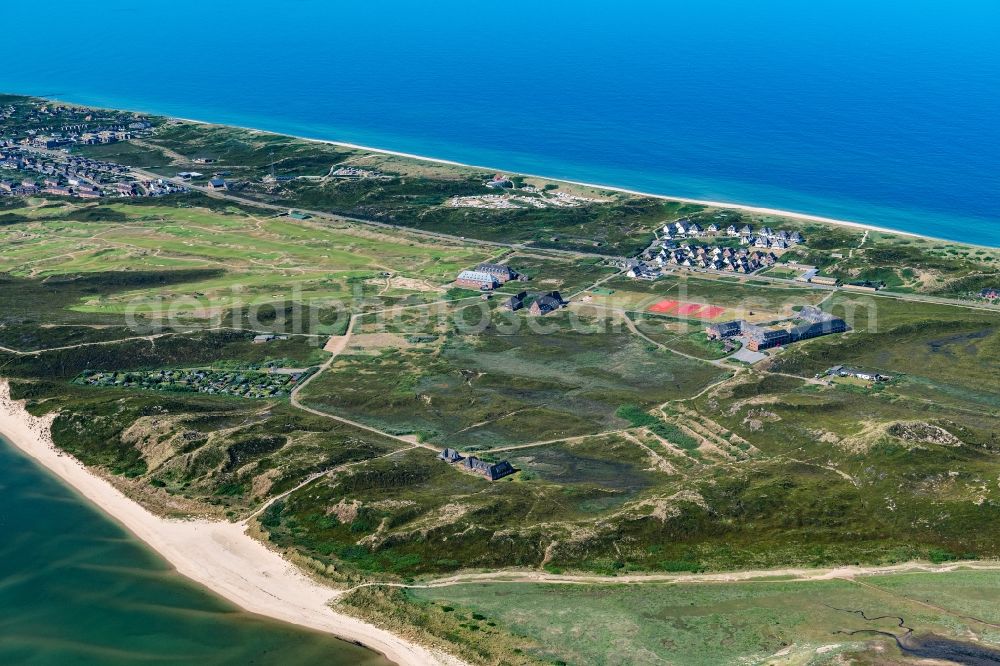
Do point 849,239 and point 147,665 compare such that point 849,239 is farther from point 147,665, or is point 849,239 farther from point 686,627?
point 147,665

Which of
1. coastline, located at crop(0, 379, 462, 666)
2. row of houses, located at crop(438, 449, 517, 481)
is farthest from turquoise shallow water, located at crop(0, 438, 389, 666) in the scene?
row of houses, located at crop(438, 449, 517, 481)

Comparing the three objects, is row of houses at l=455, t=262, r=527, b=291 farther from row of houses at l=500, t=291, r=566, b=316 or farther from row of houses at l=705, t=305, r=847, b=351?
row of houses at l=705, t=305, r=847, b=351

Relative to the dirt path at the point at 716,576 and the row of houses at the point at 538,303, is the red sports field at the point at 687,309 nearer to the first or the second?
the row of houses at the point at 538,303

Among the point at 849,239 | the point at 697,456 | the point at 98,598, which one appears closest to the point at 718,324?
the point at 697,456

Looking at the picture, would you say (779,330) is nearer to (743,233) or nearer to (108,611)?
(743,233)

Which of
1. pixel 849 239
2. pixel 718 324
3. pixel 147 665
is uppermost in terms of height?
pixel 849 239

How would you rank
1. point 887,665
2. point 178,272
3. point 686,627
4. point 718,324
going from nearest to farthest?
point 887,665 < point 686,627 < point 718,324 < point 178,272
